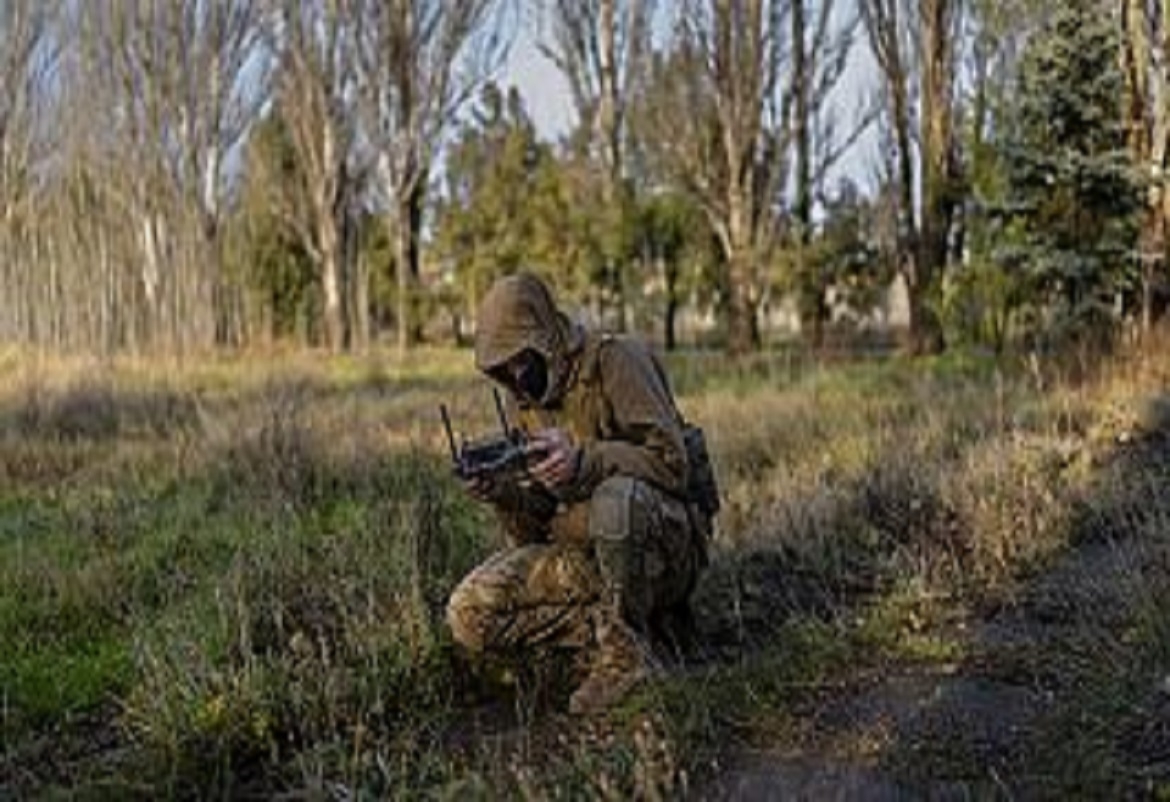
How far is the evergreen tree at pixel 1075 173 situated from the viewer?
45.1 ft

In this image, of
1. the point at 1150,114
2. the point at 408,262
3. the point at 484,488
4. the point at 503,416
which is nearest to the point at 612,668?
the point at 484,488

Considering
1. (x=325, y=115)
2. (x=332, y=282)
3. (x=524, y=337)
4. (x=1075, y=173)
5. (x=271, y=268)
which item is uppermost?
(x=325, y=115)

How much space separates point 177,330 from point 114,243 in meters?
3.74

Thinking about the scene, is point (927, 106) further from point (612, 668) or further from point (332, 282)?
point (612, 668)

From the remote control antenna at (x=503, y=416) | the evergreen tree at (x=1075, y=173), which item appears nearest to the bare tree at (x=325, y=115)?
the evergreen tree at (x=1075, y=173)

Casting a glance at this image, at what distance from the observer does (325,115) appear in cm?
Result: 2331

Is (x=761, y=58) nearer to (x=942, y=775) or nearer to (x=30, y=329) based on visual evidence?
(x=30, y=329)

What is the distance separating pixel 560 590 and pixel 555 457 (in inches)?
21.1

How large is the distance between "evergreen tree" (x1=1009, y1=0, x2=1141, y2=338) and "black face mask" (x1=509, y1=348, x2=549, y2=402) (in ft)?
36.6

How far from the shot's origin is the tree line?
14.8 metres

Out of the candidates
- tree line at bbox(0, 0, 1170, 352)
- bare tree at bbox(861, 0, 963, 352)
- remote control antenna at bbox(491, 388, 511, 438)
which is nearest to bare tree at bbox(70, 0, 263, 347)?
tree line at bbox(0, 0, 1170, 352)

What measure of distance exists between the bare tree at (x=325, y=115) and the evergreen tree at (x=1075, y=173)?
1294 cm

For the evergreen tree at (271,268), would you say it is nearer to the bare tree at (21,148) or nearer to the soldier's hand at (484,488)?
the bare tree at (21,148)

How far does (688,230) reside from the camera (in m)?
25.3
